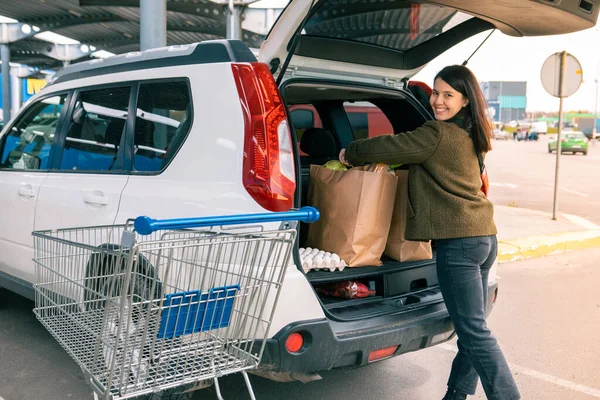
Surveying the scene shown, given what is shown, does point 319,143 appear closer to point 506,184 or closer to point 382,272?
point 382,272

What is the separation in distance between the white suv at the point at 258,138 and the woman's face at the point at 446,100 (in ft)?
1.52

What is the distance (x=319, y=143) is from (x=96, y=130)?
1750 millimetres

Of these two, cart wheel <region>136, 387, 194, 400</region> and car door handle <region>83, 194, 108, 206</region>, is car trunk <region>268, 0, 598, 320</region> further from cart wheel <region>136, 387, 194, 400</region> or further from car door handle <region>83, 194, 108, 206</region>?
car door handle <region>83, 194, 108, 206</region>

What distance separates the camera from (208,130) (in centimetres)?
282

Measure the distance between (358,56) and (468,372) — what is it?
1.81 meters

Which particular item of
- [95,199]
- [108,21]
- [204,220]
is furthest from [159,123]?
[108,21]

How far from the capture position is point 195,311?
218 centimetres

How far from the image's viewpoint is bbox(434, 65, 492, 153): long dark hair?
294cm

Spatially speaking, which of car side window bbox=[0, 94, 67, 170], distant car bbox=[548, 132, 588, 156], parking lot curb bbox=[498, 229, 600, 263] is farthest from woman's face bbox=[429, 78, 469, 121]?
distant car bbox=[548, 132, 588, 156]

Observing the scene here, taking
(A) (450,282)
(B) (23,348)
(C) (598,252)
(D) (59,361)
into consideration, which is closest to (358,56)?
(A) (450,282)

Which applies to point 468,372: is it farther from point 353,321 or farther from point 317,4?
point 317,4

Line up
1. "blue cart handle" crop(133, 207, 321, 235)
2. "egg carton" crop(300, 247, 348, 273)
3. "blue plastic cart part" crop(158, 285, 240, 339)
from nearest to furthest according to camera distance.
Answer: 1. "blue cart handle" crop(133, 207, 321, 235)
2. "blue plastic cart part" crop(158, 285, 240, 339)
3. "egg carton" crop(300, 247, 348, 273)

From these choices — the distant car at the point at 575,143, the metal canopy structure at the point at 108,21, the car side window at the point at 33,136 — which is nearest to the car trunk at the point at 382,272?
the car side window at the point at 33,136

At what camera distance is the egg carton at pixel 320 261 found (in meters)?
3.00
